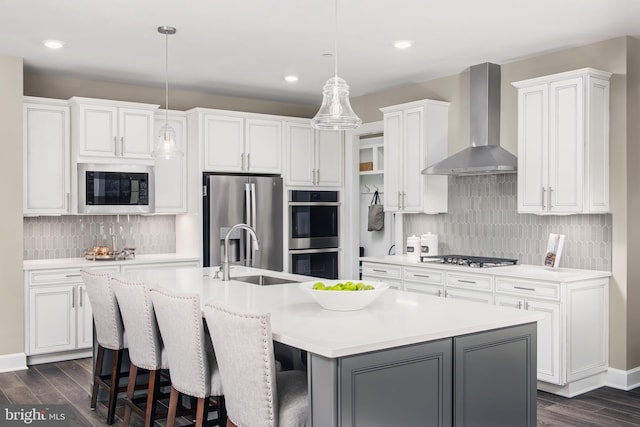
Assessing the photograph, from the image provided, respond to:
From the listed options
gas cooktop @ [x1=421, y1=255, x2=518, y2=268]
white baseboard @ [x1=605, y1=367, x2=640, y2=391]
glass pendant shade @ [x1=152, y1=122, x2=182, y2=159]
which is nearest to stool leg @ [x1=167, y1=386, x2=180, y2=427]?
A: glass pendant shade @ [x1=152, y1=122, x2=182, y2=159]

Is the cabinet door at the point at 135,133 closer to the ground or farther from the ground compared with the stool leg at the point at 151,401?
farther from the ground

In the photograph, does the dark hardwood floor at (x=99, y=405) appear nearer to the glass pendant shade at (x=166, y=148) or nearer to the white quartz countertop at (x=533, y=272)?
the white quartz countertop at (x=533, y=272)

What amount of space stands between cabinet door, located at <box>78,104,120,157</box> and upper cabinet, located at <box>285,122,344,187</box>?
185 centimetres

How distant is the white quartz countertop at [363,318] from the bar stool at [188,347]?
175 mm

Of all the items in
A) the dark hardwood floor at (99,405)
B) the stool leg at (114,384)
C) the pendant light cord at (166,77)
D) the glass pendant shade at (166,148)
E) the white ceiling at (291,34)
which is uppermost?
the white ceiling at (291,34)

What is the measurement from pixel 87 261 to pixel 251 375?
12.1 ft

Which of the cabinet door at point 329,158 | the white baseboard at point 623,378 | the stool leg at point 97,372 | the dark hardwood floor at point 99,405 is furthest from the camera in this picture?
the cabinet door at point 329,158

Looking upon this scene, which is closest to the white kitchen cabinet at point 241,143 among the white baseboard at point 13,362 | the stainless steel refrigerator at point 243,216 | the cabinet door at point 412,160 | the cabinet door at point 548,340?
the stainless steel refrigerator at point 243,216

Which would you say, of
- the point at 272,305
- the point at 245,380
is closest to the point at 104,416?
the point at 272,305

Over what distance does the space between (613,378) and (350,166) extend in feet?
11.7

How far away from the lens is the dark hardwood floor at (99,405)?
392 cm

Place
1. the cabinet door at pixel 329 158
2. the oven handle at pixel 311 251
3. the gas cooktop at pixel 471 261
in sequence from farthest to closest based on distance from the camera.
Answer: the cabinet door at pixel 329 158, the oven handle at pixel 311 251, the gas cooktop at pixel 471 261

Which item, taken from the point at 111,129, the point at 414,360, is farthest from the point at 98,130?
the point at 414,360

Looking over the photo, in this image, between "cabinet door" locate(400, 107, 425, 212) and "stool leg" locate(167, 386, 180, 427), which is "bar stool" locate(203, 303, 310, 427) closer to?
"stool leg" locate(167, 386, 180, 427)
